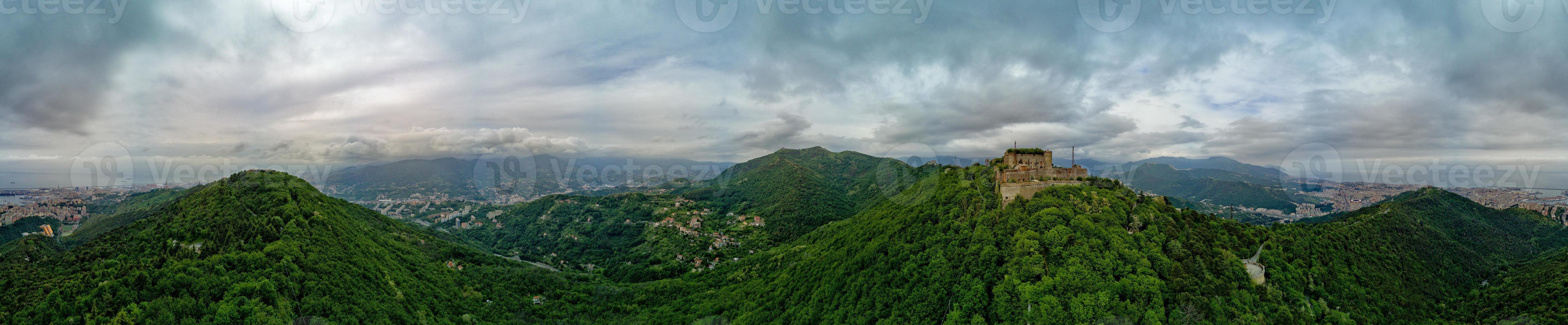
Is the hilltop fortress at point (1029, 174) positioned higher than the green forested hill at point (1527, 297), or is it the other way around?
the hilltop fortress at point (1029, 174)

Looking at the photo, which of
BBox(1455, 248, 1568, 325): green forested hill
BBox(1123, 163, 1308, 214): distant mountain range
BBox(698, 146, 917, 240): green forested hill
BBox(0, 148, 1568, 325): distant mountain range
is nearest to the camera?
BBox(0, 148, 1568, 325): distant mountain range

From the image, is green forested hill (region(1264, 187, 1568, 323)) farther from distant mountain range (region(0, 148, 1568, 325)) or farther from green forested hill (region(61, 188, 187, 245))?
green forested hill (region(61, 188, 187, 245))

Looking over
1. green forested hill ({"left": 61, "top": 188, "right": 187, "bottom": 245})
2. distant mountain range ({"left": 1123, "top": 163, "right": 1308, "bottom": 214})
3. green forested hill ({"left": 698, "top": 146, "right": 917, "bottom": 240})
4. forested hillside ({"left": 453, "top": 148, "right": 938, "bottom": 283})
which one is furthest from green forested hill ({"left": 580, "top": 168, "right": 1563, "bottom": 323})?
distant mountain range ({"left": 1123, "top": 163, "right": 1308, "bottom": 214})

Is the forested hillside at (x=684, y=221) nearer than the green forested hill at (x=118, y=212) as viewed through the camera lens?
No

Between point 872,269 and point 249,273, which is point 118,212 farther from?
point 872,269

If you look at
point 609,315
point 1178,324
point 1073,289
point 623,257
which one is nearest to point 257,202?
point 609,315

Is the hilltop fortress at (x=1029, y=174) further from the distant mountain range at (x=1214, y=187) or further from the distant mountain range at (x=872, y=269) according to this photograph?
the distant mountain range at (x=1214, y=187)

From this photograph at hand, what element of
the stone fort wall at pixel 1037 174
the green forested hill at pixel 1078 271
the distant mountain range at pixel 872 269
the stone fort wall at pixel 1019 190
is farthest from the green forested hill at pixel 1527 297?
the stone fort wall at pixel 1019 190
